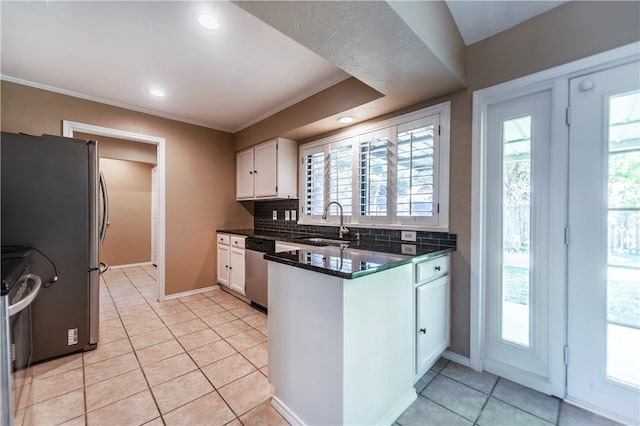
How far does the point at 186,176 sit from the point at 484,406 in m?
3.91

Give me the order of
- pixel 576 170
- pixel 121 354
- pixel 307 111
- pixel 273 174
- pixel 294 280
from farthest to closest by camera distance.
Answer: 1. pixel 273 174
2. pixel 307 111
3. pixel 121 354
4. pixel 576 170
5. pixel 294 280

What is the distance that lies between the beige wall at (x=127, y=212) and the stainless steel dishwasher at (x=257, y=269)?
12.9 feet

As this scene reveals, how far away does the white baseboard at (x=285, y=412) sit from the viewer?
4.56 ft

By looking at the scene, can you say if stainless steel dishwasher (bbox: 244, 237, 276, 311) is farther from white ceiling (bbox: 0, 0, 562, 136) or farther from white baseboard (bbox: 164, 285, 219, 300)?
white ceiling (bbox: 0, 0, 562, 136)

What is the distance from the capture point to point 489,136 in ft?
6.26

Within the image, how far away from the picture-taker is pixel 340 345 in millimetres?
1168

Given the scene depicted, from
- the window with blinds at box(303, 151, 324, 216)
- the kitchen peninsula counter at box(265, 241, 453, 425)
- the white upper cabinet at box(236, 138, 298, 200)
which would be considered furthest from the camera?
the white upper cabinet at box(236, 138, 298, 200)

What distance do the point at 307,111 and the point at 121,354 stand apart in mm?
2780

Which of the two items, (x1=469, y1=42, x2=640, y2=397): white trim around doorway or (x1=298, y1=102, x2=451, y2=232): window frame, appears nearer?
(x1=469, y1=42, x2=640, y2=397): white trim around doorway

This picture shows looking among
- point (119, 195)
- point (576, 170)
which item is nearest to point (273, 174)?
point (576, 170)

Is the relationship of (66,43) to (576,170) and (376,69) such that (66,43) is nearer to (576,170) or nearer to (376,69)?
(376,69)

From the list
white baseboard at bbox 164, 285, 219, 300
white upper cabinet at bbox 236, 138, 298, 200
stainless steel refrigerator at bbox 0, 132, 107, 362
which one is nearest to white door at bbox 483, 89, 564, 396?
white upper cabinet at bbox 236, 138, 298, 200

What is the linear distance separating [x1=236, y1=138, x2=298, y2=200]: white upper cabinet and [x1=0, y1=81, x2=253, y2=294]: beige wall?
1.78ft

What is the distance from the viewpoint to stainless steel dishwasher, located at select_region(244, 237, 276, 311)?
2.85 meters
